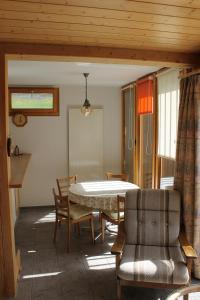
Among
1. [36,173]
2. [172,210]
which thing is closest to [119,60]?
[172,210]

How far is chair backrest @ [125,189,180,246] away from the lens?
2803 mm

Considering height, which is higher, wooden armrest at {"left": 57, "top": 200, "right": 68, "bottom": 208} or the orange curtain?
the orange curtain

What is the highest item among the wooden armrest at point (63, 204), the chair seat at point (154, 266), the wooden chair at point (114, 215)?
the wooden armrest at point (63, 204)

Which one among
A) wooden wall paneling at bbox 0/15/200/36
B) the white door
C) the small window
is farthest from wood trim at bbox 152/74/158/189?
the small window

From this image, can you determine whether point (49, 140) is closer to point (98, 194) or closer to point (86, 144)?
point (86, 144)

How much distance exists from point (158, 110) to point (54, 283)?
2630mm

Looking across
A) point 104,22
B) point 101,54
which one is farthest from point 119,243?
point 104,22

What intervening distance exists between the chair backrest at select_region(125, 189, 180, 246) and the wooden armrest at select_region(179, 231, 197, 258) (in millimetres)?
67

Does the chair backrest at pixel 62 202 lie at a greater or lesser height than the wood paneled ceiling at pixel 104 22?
lesser

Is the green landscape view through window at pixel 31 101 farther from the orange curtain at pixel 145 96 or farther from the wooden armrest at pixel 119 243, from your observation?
the wooden armrest at pixel 119 243

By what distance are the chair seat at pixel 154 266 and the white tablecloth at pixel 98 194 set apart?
99 centimetres

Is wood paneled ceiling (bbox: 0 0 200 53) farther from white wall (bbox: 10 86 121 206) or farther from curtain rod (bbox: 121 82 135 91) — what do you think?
white wall (bbox: 10 86 121 206)

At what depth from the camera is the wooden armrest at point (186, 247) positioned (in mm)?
2352

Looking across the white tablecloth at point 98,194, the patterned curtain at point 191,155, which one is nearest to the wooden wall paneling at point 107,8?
the patterned curtain at point 191,155
